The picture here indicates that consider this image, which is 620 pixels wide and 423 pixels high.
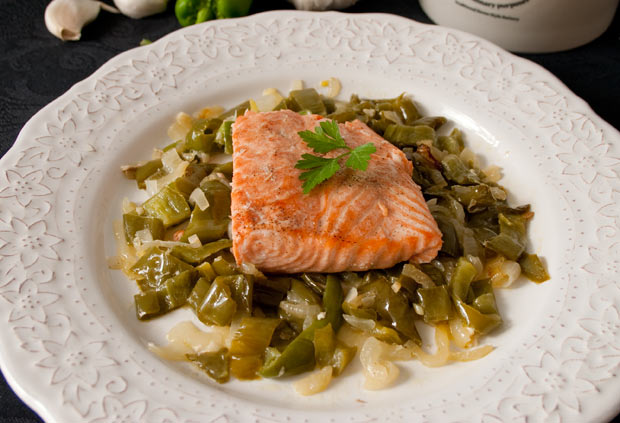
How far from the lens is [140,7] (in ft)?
23.7

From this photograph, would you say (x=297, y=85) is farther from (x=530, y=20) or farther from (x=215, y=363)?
(x=215, y=363)

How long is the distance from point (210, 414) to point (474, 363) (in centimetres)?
170

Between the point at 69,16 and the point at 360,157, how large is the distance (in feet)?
13.5

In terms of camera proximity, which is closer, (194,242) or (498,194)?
(194,242)

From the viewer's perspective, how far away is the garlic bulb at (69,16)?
22.8 ft

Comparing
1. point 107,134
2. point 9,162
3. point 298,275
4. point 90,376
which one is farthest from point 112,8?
point 90,376

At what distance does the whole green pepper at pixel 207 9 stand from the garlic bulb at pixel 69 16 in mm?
951

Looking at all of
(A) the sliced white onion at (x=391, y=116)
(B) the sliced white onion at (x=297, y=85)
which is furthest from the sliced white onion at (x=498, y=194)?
(B) the sliced white onion at (x=297, y=85)

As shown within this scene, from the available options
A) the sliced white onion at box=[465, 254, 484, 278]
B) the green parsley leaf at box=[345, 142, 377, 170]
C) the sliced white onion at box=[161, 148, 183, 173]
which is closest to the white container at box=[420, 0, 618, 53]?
the green parsley leaf at box=[345, 142, 377, 170]

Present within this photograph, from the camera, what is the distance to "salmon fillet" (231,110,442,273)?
440 centimetres

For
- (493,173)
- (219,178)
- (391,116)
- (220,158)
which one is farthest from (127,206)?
(493,173)

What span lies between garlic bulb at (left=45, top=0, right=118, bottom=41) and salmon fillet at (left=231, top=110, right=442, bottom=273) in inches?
133

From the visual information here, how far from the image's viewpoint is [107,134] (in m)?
5.59

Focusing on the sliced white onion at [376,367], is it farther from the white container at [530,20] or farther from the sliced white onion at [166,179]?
the white container at [530,20]
